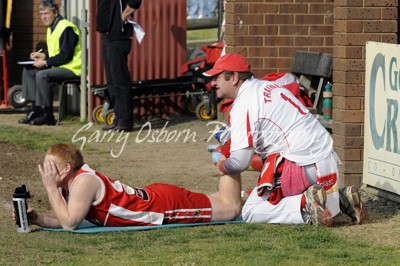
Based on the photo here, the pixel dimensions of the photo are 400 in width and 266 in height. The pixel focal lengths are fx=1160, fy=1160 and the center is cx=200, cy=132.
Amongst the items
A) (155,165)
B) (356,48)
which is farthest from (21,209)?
(155,165)

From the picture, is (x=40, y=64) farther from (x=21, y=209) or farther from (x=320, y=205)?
(x=320, y=205)

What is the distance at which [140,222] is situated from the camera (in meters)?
8.73

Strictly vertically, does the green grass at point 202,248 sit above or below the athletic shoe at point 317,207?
below

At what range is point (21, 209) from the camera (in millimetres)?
8461

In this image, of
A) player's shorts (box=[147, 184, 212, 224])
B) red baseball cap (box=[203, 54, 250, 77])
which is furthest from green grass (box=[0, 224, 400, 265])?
red baseball cap (box=[203, 54, 250, 77])

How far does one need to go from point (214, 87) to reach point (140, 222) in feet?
3.97

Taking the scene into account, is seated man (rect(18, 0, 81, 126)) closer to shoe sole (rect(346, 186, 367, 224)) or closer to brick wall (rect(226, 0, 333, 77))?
brick wall (rect(226, 0, 333, 77))

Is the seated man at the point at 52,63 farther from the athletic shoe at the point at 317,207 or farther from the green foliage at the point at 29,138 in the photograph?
the athletic shoe at the point at 317,207

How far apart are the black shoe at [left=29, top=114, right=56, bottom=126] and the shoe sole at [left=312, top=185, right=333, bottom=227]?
7939mm

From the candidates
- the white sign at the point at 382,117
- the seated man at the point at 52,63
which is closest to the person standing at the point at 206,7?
the seated man at the point at 52,63

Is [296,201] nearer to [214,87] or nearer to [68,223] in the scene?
[214,87]

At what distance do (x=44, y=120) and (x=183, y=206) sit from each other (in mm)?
7487

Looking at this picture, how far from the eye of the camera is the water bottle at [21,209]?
8430 millimetres

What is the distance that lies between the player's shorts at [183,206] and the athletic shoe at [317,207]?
2.56 ft
